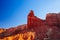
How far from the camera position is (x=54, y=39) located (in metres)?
32.4

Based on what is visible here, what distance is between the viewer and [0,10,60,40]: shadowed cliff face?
34.4 meters

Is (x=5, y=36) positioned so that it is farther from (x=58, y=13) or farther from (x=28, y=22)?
(x=58, y=13)

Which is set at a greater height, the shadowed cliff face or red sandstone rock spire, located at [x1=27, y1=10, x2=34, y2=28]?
red sandstone rock spire, located at [x1=27, y1=10, x2=34, y2=28]

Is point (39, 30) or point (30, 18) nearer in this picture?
point (39, 30)

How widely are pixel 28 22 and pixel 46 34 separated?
9.39 m

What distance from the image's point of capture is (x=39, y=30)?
37781 millimetres

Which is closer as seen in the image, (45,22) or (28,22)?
(45,22)

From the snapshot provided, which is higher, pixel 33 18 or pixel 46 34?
pixel 33 18

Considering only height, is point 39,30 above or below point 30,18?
below

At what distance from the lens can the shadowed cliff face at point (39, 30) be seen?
34375 mm

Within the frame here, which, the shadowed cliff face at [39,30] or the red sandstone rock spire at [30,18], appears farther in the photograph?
the red sandstone rock spire at [30,18]

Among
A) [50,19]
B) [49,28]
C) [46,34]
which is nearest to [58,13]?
[50,19]

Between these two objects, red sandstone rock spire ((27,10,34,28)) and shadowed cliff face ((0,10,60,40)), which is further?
red sandstone rock spire ((27,10,34,28))

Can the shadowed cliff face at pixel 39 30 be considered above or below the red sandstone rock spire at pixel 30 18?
below
